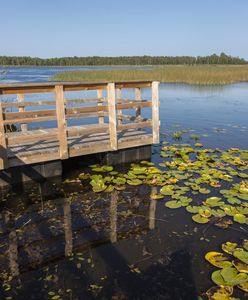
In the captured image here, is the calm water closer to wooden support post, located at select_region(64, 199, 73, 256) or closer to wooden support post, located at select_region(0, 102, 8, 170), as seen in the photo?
wooden support post, located at select_region(64, 199, 73, 256)

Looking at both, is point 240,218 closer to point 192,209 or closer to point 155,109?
point 192,209

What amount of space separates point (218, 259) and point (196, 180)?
294 centimetres

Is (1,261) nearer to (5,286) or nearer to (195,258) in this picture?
(5,286)

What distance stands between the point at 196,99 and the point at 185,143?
11.9 metres

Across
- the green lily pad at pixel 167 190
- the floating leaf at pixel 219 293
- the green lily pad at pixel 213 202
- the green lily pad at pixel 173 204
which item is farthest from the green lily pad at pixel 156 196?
the floating leaf at pixel 219 293

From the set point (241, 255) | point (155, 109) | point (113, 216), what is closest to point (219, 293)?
point (241, 255)

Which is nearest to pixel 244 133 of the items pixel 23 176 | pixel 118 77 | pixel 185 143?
pixel 185 143

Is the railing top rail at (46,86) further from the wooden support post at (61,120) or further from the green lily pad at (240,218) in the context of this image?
the green lily pad at (240,218)

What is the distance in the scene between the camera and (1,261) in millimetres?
4160

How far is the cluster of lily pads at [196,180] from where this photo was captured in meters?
5.59

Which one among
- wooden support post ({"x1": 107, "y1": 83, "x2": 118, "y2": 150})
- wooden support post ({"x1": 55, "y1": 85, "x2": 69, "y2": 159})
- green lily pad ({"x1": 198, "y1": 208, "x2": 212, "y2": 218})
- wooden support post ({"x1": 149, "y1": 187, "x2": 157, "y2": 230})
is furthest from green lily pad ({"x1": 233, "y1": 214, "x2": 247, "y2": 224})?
wooden support post ({"x1": 55, "y1": 85, "x2": 69, "y2": 159})

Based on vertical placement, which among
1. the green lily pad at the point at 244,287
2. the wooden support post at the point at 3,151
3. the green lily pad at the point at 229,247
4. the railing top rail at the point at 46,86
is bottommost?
the green lily pad at the point at 229,247

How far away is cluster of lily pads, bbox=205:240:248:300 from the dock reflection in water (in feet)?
0.96

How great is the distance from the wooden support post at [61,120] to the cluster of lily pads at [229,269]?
3.91 meters
